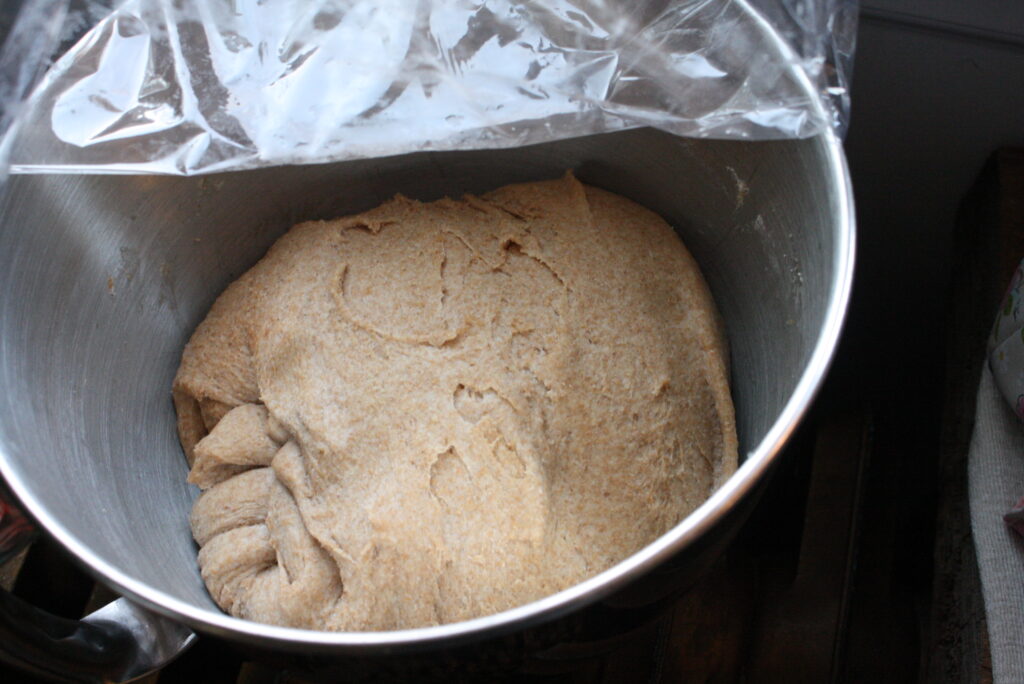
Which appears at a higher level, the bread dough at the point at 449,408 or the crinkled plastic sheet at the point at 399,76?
the crinkled plastic sheet at the point at 399,76

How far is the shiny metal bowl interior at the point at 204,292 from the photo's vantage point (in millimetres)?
637

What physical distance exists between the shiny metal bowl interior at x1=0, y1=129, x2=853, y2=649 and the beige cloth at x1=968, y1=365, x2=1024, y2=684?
231 mm

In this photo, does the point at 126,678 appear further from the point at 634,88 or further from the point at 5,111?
the point at 634,88

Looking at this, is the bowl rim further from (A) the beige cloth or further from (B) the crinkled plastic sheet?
(A) the beige cloth

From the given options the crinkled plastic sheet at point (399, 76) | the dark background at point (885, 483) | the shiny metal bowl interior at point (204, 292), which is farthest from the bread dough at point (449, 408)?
the dark background at point (885, 483)

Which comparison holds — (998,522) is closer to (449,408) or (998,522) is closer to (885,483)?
(885,483)

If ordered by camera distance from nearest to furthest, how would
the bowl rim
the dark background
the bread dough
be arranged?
the bowl rim
the bread dough
the dark background

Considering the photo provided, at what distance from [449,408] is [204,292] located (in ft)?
1.12

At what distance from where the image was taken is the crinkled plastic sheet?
2.54ft

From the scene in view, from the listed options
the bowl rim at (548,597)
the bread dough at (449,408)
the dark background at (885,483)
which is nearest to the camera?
the bowl rim at (548,597)

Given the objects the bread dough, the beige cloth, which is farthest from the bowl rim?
the beige cloth

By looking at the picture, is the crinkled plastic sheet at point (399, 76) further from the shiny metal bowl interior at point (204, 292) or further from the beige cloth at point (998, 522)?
the beige cloth at point (998, 522)

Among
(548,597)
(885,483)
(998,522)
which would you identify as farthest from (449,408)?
(885,483)

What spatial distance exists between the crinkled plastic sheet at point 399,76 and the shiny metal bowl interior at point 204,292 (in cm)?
7
